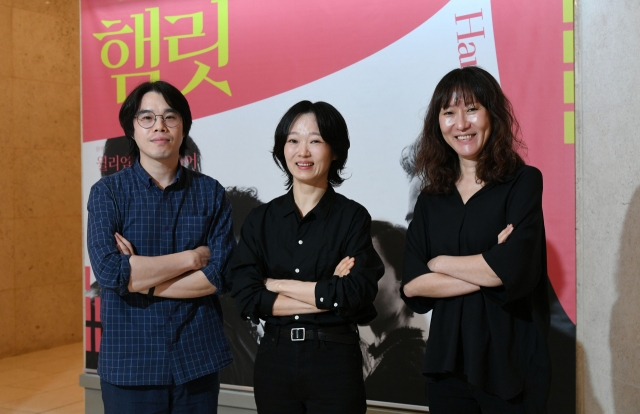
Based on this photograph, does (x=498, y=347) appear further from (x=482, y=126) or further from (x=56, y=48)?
(x=56, y=48)

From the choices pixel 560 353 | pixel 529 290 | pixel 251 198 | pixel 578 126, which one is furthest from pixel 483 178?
pixel 251 198

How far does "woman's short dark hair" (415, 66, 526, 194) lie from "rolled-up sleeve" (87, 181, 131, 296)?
109cm

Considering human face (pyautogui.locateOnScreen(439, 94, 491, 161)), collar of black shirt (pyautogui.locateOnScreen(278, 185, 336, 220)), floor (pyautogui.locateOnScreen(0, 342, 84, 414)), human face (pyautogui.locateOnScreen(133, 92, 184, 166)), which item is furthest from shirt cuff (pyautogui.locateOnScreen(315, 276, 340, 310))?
floor (pyautogui.locateOnScreen(0, 342, 84, 414))

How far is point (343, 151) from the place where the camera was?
7.62 ft

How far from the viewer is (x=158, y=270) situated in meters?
2.26

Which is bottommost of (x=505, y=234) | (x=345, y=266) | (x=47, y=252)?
(x=47, y=252)

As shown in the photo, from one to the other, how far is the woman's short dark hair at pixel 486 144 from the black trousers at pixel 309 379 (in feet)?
2.15

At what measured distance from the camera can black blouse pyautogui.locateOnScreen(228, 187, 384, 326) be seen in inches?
83.3

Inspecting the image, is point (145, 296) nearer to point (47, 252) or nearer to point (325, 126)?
point (325, 126)

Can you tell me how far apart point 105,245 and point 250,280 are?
0.53m

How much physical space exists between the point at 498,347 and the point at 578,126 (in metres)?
1.59

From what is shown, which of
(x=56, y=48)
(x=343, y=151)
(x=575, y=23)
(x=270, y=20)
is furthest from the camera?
(x=56, y=48)

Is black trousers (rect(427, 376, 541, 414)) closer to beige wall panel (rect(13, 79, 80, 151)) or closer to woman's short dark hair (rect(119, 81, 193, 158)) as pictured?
woman's short dark hair (rect(119, 81, 193, 158))

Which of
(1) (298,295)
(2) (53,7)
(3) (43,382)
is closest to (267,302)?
(1) (298,295)
